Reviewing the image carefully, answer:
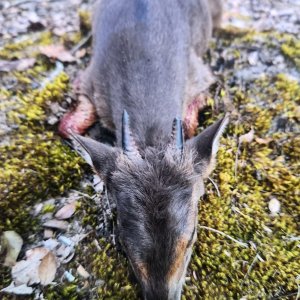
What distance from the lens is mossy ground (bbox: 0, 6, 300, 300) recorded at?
3.93 m

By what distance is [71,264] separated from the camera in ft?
13.6

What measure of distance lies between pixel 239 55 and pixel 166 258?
430cm

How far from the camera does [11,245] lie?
4.17 m

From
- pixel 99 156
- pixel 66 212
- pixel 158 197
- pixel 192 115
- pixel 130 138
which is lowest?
pixel 66 212

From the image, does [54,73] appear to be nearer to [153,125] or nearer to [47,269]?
[153,125]

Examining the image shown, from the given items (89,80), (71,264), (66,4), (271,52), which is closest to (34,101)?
(89,80)

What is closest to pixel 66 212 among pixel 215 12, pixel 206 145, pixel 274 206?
pixel 206 145

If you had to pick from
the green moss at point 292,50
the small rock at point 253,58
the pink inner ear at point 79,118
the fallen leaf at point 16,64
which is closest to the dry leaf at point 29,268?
the pink inner ear at point 79,118

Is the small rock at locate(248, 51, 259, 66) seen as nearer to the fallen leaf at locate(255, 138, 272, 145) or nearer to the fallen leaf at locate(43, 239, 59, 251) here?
the fallen leaf at locate(255, 138, 272, 145)

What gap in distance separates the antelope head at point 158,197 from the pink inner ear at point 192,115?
119 centimetres

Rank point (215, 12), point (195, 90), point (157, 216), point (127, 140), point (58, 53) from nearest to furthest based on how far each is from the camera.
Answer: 1. point (157, 216)
2. point (127, 140)
3. point (195, 90)
4. point (58, 53)
5. point (215, 12)

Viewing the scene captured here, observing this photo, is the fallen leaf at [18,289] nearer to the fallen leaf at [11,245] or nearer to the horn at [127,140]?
the fallen leaf at [11,245]

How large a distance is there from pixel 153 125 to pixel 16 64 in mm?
2878

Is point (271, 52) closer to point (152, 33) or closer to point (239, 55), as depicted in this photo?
point (239, 55)
